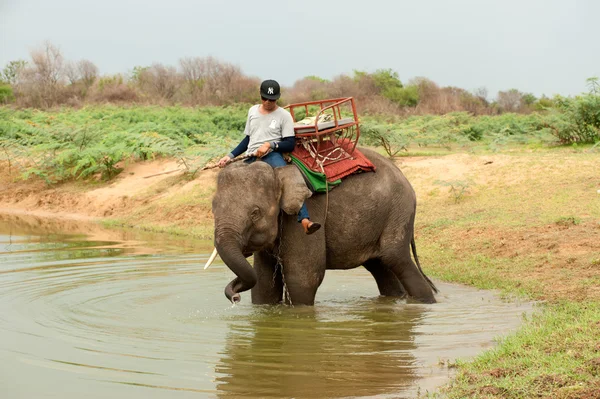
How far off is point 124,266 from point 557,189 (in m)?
8.04

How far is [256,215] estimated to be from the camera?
8828 millimetres

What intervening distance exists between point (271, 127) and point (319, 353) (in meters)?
2.69

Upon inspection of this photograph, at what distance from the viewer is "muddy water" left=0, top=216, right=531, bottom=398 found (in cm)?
666

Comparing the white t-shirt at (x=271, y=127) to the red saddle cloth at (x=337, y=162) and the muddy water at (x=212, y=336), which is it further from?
the muddy water at (x=212, y=336)

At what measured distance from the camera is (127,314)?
9.54 m

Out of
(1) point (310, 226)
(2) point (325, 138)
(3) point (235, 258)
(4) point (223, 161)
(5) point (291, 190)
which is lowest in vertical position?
(3) point (235, 258)

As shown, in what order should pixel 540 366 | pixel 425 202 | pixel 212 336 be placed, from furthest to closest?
pixel 425 202 < pixel 212 336 < pixel 540 366

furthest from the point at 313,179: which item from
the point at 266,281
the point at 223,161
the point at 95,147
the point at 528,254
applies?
the point at 95,147

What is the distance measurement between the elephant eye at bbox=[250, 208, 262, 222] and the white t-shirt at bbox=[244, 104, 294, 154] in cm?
80

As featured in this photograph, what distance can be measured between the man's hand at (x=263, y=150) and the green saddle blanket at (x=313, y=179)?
17.6 inches

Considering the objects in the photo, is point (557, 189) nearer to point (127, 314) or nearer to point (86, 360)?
point (127, 314)

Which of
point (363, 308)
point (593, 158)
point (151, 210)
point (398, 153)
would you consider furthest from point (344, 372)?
point (398, 153)

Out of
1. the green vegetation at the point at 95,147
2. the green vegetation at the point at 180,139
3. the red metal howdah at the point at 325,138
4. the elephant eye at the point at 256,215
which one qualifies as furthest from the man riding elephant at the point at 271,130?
the green vegetation at the point at 95,147

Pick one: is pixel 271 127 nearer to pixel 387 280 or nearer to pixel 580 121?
pixel 387 280
